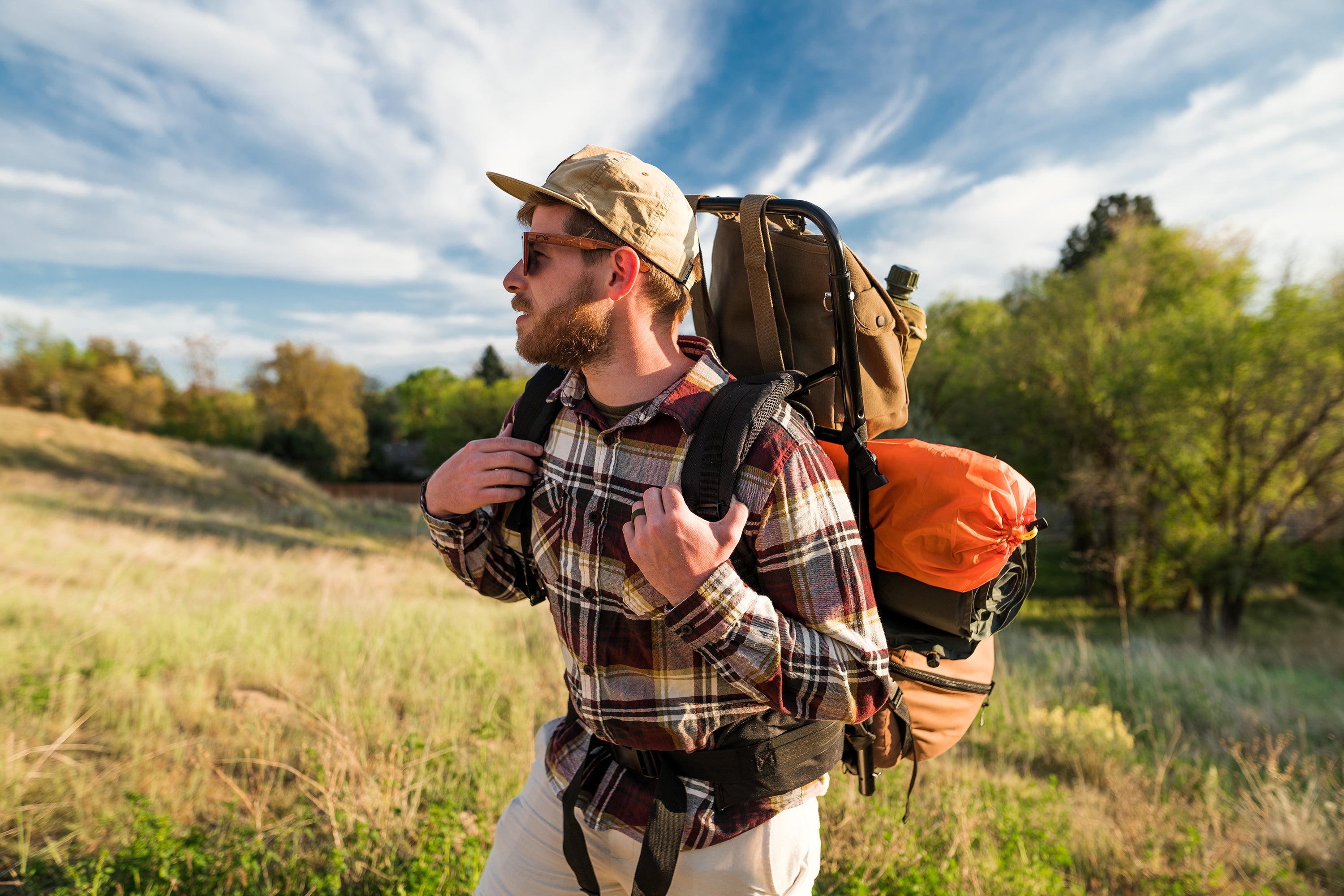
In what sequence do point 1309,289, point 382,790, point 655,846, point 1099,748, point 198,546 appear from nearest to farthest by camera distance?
point 655,846 < point 382,790 < point 1099,748 < point 198,546 < point 1309,289

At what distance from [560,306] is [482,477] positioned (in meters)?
0.52

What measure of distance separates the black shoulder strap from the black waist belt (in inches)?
24.2

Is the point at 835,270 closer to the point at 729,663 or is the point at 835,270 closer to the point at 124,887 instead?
the point at 729,663

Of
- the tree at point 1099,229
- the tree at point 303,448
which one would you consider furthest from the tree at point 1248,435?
the tree at point 303,448

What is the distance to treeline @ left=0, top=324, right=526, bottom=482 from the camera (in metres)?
43.6

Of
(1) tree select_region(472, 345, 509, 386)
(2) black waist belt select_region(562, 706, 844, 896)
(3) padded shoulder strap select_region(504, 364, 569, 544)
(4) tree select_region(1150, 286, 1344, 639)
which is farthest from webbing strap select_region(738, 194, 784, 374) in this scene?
(1) tree select_region(472, 345, 509, 386)

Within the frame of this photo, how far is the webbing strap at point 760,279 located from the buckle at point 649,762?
1.05 metres

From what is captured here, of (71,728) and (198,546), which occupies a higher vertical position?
(71,728)

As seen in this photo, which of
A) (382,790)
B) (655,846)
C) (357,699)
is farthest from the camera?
(357,699)

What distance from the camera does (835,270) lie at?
164 cm

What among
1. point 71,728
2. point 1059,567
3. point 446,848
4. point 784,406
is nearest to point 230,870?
point 446,848

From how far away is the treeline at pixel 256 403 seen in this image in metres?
43.6

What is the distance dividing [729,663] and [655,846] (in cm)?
53

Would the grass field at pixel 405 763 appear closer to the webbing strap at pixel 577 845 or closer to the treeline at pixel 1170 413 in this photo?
the webbing strap at pixel 577 845
